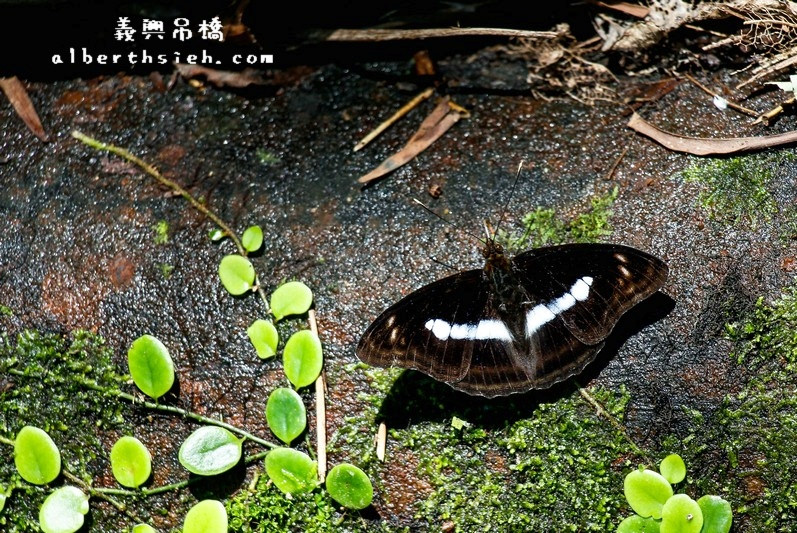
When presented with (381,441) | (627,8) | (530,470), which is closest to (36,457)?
(381,441)

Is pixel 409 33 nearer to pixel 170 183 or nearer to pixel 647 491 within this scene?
pixel 170 183

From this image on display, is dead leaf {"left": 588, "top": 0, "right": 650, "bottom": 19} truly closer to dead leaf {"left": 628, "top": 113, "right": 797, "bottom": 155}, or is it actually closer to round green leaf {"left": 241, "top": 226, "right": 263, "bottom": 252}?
dead leaf {"left": 628, "top": 113, "right": 797, "bottom": 155}

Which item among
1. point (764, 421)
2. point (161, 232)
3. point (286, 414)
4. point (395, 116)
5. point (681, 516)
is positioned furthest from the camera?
point (395, 116)

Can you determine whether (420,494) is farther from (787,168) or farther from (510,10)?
(510,10)

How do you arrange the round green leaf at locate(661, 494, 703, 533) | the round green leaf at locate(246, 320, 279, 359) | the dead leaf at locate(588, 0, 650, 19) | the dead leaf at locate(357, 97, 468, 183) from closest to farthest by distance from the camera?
the round green leaf at locate(661, 494, 703, 533)
the round green leaf at locate(246, 320, 279, 359)
the dead leaf at locate(357, 97, 468, 183)
the dead leaf at locate(588, 0, 650, 19)

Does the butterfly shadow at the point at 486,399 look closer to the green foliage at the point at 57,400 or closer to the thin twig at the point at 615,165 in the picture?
the thin twig at the point at 615,165

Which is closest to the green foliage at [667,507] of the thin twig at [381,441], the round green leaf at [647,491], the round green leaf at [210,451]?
the round green leaf at [647,491]

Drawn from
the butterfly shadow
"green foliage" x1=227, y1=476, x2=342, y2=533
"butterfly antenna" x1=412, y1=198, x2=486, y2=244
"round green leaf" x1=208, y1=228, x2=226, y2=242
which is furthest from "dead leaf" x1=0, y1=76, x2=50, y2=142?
the butterfly shadow
